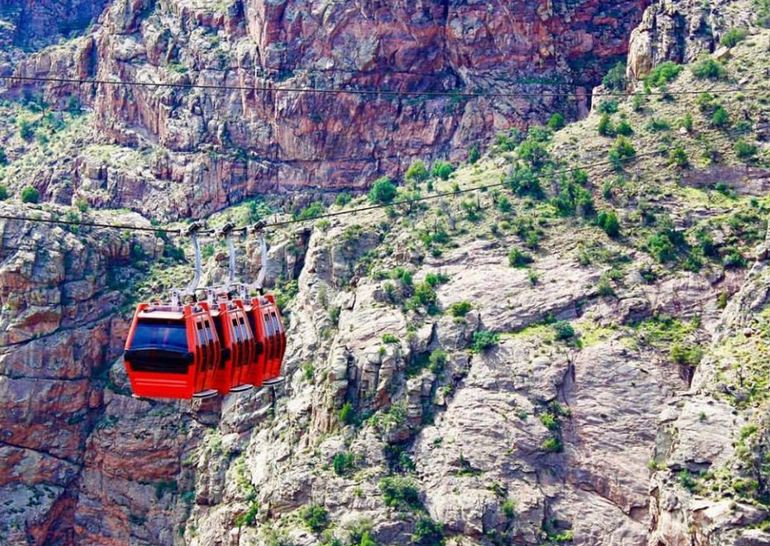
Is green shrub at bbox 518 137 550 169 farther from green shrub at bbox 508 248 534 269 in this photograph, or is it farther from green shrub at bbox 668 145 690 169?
green shrub at bbox 508 248 534 269

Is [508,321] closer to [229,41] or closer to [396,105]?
[396,105]

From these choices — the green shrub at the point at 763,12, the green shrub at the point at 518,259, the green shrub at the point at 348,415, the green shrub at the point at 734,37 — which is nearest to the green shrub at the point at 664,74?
the green shrub at the point at 734,37

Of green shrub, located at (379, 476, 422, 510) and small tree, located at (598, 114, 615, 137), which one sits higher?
small tree, located at (598, 114, 615, 137)

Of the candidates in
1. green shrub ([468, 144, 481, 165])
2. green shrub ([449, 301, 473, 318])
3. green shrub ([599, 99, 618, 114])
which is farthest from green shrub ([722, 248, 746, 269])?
green shrub ([468, 144, 481, 165])

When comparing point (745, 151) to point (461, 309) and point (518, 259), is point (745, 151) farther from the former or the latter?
point (461, 309)

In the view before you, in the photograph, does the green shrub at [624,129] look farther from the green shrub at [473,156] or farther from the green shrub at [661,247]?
the green shrub at [473,156]
